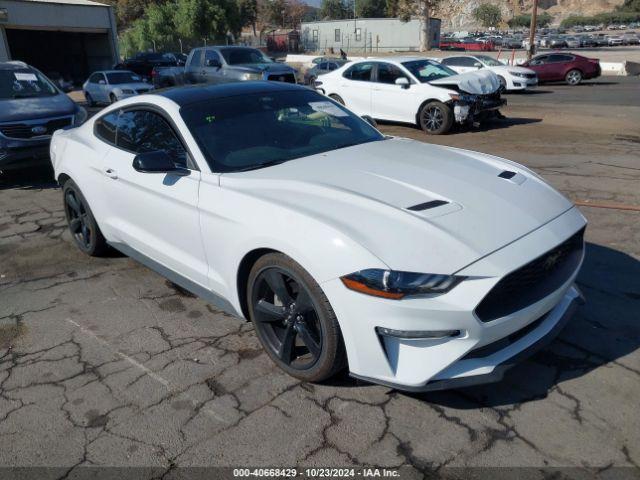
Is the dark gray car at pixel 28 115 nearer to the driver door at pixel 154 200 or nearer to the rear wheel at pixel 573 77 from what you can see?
the driver door at pixel 154 200

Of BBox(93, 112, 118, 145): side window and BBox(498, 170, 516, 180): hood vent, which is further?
BBox(93, 112, 118, 145): side window

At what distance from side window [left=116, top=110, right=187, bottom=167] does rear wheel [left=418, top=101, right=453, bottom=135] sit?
8.11m

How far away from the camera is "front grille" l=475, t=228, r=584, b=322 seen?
8.26ft

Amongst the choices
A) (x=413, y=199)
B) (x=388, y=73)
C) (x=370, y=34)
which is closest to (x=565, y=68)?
(x=388, y=73)

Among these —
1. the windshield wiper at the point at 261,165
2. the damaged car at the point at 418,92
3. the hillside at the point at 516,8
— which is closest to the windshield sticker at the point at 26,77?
the damaged car at the point at 418,92

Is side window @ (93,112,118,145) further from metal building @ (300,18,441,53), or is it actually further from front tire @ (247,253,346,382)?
metal building @ (300,18,441,53)

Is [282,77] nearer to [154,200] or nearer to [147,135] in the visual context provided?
[147,135]

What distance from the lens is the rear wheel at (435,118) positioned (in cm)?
1116

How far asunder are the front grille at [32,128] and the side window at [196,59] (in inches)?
329

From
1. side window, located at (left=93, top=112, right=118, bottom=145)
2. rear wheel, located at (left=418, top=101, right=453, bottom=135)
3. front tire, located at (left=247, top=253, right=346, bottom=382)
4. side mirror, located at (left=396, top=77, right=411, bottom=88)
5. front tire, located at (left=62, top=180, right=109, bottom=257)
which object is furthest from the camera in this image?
side mirror, located at (left=396, top=77, right=411, bottom=88)

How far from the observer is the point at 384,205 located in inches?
111

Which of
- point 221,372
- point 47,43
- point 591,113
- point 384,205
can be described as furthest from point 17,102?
point 47,43

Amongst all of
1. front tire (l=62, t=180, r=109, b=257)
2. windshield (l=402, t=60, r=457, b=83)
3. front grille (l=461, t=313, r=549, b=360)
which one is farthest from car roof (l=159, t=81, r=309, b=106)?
windshield (l=402, t=60, r=457, b=83)

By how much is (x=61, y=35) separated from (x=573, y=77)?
97.4ft
